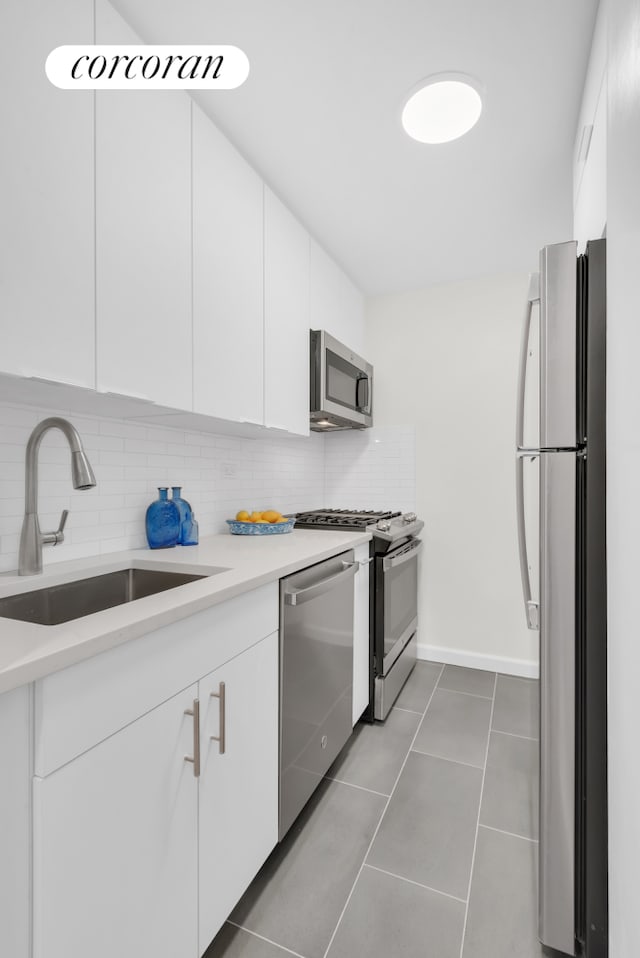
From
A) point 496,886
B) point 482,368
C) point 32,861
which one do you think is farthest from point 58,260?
point 482,368

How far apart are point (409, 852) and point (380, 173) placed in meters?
2.57

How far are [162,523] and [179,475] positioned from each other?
1.00 feet

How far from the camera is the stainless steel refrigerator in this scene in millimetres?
1078

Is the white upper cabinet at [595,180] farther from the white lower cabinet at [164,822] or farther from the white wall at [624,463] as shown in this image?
the white lower cabinet at [164,822]

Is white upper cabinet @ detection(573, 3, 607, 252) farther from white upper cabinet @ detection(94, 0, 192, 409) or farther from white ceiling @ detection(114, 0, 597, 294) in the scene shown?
white upper cabinet @ detection(94, 0, 192, 409)

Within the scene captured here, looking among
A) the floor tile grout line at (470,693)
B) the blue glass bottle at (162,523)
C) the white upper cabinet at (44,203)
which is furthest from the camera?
the floor tile grout line at (470,693)

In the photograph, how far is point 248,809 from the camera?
1254 millimetres

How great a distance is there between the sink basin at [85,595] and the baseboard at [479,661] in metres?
2.17

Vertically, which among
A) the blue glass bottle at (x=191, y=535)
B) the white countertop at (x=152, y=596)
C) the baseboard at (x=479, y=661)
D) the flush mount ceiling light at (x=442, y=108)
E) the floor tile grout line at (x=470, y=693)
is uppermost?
the flush mount ceiling light at (x=442, y=108)

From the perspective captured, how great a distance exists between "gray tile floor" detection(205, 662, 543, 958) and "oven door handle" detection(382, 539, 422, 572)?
2.53 feet

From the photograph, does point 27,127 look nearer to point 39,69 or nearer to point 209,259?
point 39,69

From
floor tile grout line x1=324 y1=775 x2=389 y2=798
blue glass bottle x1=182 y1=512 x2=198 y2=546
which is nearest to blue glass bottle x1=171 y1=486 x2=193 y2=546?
blue glass bottle x1=182 y1=512 x2=198 y2=546

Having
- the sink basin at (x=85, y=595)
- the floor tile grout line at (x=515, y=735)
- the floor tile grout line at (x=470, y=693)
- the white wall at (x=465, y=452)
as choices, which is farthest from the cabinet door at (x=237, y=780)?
the white wall at (x=465, y=452)

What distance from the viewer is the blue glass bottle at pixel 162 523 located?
176cm
